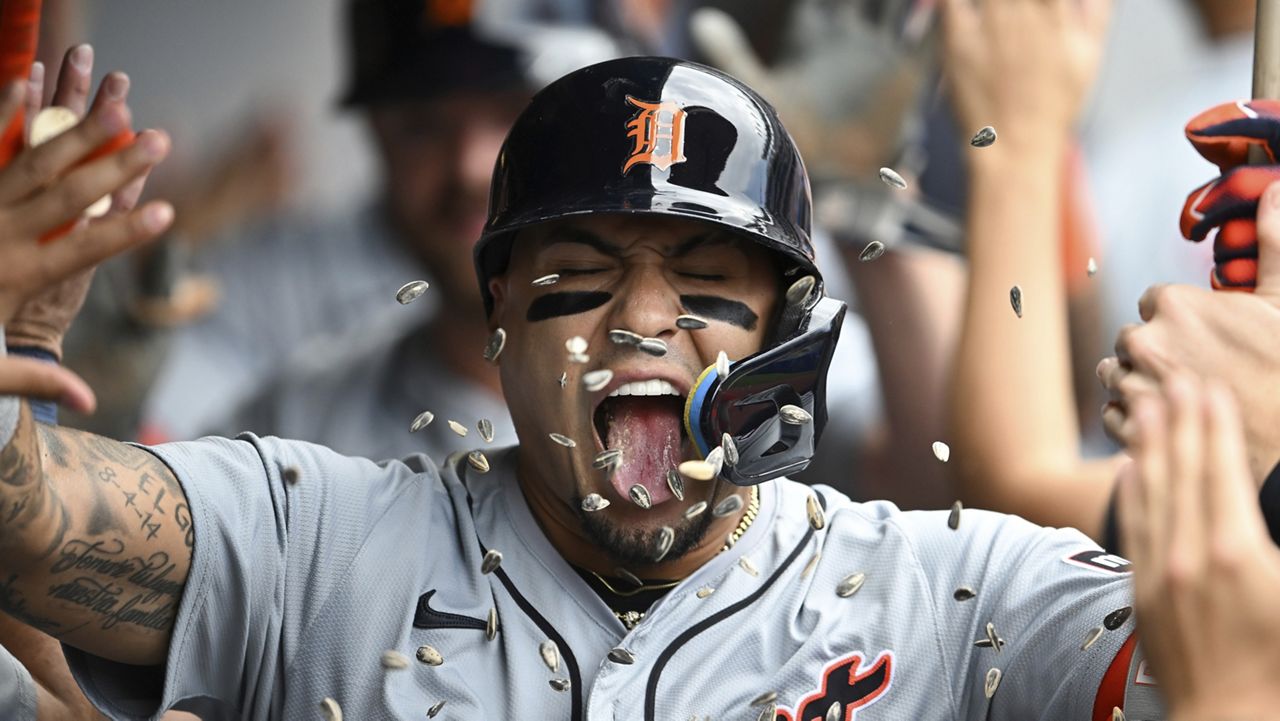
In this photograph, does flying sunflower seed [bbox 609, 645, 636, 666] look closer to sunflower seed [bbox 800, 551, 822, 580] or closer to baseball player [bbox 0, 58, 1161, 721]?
baseball player [bbox 0, 58, 1161, 721]

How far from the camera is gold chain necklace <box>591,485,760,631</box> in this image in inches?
111

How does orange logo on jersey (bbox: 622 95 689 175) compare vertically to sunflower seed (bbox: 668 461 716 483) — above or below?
above

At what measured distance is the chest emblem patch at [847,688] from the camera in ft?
8.72

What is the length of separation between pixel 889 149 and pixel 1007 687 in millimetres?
3016

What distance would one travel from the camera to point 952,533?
2.90 metres

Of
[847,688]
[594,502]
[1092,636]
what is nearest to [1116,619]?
[1092,636]

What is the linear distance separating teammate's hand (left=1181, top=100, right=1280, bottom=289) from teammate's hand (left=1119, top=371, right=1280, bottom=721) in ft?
1.58

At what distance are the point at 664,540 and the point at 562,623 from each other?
236 mm

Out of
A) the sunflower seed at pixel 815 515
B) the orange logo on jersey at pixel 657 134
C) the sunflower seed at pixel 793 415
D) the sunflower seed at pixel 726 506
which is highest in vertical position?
the orange logo on jersey at pixel 657 134

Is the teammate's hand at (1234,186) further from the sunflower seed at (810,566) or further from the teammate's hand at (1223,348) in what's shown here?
the sunflower seed at (810,566)

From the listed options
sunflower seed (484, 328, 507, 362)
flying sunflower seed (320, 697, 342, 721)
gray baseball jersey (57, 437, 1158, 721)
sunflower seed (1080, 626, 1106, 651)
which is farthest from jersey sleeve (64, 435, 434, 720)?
sunflower seed (1080, 626, 1106, 651)

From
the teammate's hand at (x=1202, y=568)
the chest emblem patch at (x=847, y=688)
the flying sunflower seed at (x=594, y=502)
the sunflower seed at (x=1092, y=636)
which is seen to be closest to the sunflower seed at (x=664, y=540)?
the flying sunflower seed at (x=594, y=502)

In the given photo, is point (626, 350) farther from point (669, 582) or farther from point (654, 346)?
point (669, 582)

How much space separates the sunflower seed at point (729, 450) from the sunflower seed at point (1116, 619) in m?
0.68
